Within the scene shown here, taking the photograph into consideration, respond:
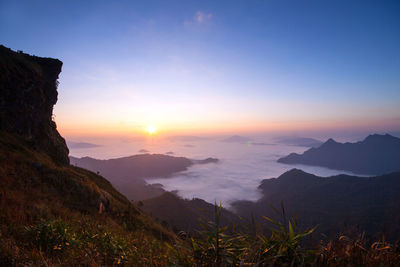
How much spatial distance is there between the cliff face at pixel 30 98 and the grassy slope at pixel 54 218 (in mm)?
2925

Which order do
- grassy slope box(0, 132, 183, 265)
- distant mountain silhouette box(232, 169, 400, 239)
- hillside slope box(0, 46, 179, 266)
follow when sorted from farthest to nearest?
distant mountain silhouette box(232, 169, 400, 239)
hillside slope box(0, 46, 179, 266)
grassy slope box(0, 132, 183, 265)

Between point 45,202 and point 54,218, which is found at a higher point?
point 54,218

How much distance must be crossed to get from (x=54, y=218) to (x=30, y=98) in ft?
78.1

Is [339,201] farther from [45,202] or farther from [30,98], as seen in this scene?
[30,98]

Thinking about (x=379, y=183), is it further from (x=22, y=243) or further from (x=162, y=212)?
(x=22, y=243)

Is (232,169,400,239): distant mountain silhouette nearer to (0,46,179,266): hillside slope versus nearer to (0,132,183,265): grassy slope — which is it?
(0,46,179,266): hillside slope

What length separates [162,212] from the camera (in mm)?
102625

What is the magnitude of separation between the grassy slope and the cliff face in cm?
293

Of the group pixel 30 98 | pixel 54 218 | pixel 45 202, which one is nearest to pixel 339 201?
pixel 45 202

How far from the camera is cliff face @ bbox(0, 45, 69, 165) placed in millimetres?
20328

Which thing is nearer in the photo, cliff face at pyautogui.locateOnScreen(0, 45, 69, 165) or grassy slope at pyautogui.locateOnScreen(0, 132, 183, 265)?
grassy slope at pyautogui.locateOnScreen(0, 132, 183, 265)

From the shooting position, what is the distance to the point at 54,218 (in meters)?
7.23

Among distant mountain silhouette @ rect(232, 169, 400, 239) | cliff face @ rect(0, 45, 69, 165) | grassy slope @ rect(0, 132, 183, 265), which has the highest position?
cliff face @ rect(0, 45, 69, 165)

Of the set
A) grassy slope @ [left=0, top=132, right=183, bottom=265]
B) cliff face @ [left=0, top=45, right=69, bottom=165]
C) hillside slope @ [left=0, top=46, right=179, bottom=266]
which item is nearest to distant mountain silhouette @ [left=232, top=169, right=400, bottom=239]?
cliff face @ [left=0, top=45, right=69, bottom=165]
